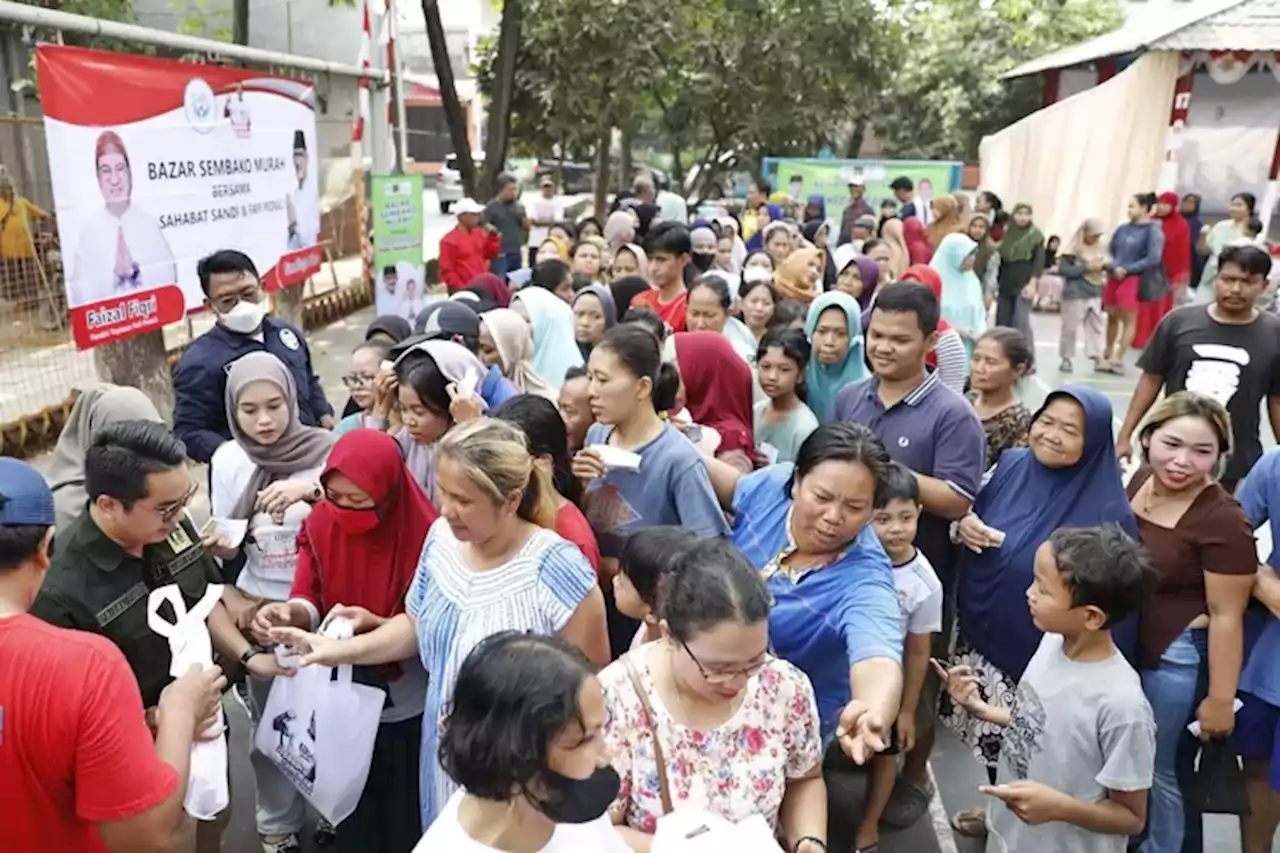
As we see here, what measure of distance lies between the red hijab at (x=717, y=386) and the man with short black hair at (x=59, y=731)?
7.59 feet

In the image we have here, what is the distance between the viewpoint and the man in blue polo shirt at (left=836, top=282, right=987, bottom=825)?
3.06 meters

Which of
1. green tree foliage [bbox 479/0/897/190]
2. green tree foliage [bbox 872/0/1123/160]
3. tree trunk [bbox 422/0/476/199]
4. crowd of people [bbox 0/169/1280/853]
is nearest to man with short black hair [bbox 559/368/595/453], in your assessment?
crowd of people [bbox 0/169/1280/853]

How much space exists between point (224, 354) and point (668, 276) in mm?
2509

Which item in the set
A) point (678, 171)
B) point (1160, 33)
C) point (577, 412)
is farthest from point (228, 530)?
point (678, 171)

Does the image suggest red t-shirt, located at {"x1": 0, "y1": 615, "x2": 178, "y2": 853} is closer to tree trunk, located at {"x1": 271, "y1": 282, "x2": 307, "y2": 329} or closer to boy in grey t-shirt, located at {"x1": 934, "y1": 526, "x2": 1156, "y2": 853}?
boy in grey t-shirt, located at {"x1": 934, "y1": 526, "x2": 1156, "y2": 853}

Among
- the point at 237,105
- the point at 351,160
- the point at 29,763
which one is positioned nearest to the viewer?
the point at 29,763

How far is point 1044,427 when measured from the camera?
9.66 ft

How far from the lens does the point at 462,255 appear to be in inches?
352

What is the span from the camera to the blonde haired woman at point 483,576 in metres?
2.18

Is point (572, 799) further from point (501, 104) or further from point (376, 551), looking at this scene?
point (501, 104)

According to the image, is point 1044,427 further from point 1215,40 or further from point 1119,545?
point 1215,40

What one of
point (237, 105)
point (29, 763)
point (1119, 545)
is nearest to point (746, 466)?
point (1119, 545)

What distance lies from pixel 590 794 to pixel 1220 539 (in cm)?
211

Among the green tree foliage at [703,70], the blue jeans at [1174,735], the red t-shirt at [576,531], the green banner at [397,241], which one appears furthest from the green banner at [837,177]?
the red t-shirt at [576,531]
